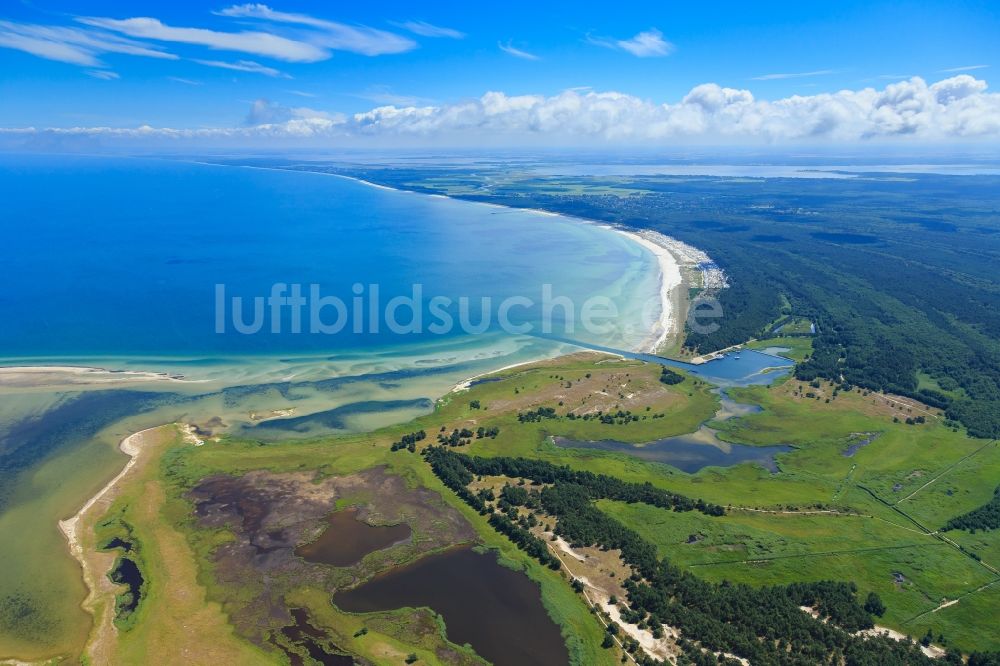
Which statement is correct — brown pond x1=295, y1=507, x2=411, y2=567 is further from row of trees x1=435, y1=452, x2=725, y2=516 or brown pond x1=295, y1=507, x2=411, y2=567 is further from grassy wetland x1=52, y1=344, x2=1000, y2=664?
row of trees x1=435, y1=452, x2=725, y2=516

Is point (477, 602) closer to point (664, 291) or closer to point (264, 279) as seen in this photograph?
point (664, 291)

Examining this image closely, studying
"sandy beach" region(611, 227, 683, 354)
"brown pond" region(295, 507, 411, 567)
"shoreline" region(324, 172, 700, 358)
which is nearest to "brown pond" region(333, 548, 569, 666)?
"brown pond" region(295, 507, 411, 567)

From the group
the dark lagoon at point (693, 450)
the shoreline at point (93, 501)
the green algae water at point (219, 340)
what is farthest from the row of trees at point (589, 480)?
the shoreline at point (93, 501)

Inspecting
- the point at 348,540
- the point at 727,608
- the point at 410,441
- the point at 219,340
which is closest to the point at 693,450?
the point at 727,608

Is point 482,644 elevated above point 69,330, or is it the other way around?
point 69,330

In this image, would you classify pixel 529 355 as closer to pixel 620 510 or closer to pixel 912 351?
pixel 620 510

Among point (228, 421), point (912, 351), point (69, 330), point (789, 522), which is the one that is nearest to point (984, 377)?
point (912, 351)
